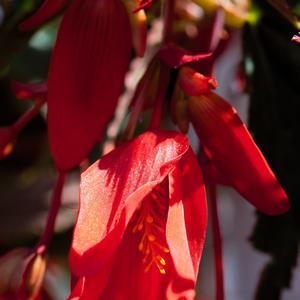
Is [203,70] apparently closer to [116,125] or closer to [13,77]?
[116,125]

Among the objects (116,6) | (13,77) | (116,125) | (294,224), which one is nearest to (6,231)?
(13,77)

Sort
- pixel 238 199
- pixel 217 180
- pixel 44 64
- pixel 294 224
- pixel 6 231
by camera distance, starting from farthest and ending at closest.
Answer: pixel 238 199
pixel 6 231
pixel 44 64
pixel 294 224
pixel 217 180

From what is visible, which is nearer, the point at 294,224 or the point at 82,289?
the point at 82,289

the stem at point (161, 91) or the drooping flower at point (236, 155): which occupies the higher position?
the stem at point (161, 91)

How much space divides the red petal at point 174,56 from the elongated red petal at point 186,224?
7 centimetres

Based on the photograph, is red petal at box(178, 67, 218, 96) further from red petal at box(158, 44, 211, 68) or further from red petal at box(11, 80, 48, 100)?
red petal at box(11, 80, 48, 100)

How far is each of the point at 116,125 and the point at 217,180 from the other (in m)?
0.19

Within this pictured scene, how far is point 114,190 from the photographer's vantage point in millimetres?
520

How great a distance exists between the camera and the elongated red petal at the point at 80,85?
564 mm

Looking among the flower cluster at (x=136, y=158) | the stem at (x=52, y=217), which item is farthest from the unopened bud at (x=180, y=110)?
the stem at (x=52, y=217)

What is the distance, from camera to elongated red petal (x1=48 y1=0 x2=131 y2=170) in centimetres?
56

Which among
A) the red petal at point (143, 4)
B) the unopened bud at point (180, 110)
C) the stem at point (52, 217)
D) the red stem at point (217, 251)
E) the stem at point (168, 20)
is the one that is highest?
the red petal at point (143, 4)

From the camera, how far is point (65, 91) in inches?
22.3

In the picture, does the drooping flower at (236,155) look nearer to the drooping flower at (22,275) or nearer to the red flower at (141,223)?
the red flower at (141,223)
